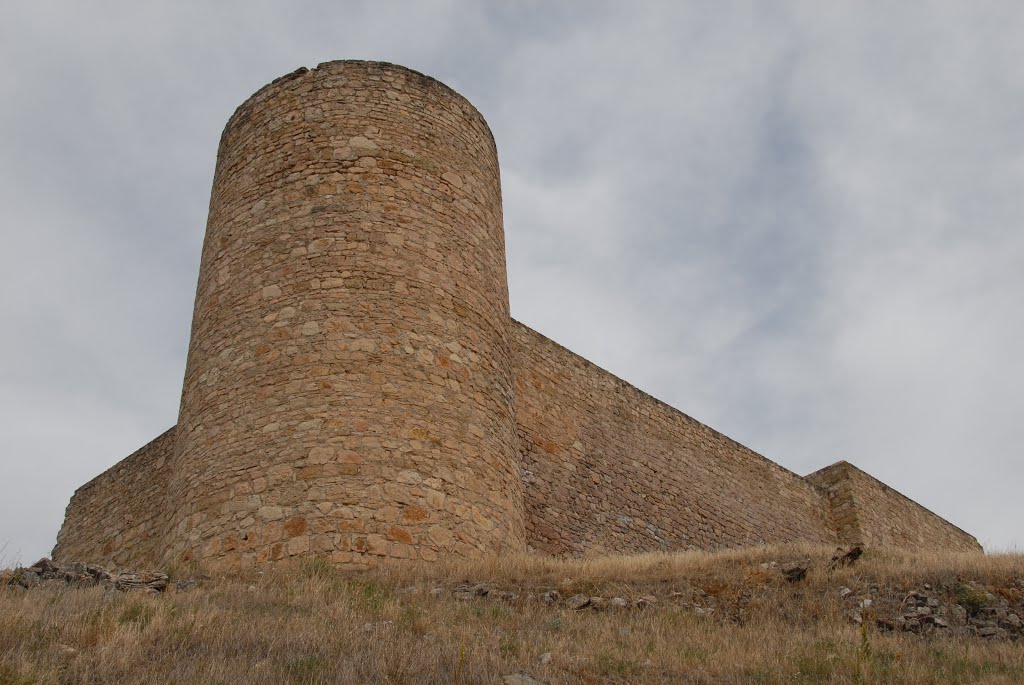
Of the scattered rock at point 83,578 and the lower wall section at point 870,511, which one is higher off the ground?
the lower wall section at point 870,511

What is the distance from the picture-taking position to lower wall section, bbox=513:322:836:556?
40.4 feet

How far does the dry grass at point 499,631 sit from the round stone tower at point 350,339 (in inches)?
23.5

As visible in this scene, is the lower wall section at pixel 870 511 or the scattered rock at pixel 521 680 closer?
the scattered rock at pixel 521 680

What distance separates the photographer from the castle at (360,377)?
8539 mm

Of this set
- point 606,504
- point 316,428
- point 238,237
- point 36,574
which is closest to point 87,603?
point 36,574

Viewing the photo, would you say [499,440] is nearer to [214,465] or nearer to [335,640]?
[214,465]

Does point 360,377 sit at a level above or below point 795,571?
above

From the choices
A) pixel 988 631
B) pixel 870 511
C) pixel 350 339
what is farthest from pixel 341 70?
pixel 870 511

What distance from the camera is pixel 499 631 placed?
6449mm

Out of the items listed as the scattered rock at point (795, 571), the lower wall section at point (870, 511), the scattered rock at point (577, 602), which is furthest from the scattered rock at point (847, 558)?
the lower wall section at point (870, 511)

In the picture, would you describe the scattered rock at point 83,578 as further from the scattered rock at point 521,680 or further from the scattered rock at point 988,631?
the scattered rock at point 988,631

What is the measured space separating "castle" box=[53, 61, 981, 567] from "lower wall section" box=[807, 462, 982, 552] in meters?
5.67

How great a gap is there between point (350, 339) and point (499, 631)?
3524 millimetres

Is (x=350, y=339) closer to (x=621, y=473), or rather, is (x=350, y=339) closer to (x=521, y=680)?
(x=521, y=680)
